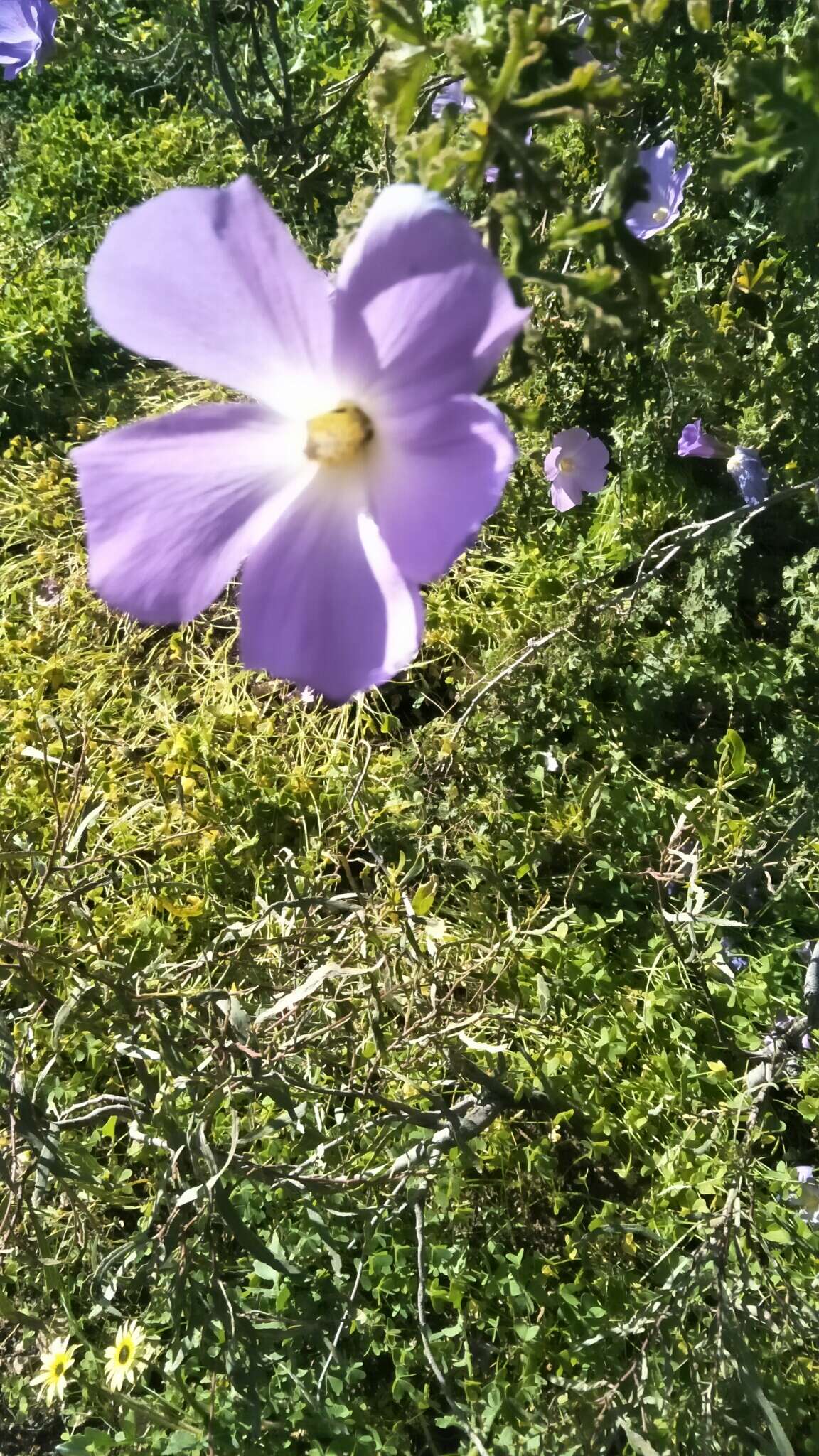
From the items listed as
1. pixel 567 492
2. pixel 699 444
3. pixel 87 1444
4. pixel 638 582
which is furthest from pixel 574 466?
pixel 87 1444

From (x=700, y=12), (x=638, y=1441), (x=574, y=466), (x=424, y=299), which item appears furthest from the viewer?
(x=574, y=466)

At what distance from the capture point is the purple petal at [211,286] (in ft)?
1.24

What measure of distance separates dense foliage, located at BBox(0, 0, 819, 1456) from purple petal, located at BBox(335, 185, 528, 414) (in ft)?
0.51

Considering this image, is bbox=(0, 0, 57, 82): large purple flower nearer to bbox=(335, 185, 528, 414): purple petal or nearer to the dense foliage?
the dense foliage

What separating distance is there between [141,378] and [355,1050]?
5.72 ft

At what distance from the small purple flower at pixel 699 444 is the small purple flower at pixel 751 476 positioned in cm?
5

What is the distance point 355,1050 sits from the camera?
125 cm

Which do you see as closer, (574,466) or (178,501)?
(178,501)

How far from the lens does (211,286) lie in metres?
0.40

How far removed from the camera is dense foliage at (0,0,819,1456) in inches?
37.7

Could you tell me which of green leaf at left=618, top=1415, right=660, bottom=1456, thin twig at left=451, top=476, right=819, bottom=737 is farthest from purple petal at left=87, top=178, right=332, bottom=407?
green leaf at left=618, top=1415, right=660, bottom=1456

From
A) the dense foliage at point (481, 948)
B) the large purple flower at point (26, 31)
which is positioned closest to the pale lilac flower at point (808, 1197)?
the dense foliage at point (481, 948)

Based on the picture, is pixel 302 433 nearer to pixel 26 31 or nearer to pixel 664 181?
pixel 664 181

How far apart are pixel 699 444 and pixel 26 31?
1051 millimetres
